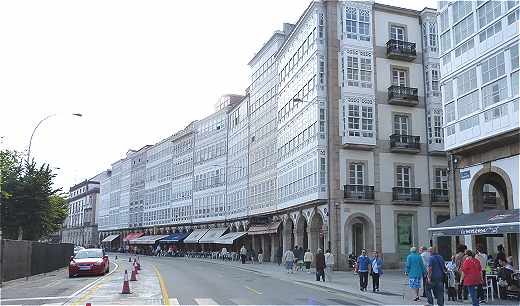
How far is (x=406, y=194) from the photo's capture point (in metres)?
38.5

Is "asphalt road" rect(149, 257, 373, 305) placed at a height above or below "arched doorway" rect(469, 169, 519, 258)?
below

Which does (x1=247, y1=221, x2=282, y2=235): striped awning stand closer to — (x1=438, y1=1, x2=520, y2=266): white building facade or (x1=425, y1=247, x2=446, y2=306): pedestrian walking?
(x1=438, y1=1, x2=520, y2=266): white building facade

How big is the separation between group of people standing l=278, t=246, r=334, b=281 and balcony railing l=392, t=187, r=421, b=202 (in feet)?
24.1

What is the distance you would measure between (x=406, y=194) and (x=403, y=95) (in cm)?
710

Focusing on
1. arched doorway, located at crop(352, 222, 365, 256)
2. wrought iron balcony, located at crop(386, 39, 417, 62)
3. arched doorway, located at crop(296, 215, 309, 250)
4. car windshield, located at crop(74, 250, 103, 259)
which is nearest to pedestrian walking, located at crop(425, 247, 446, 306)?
car windshield, located at crop(74, 250, 103, 259)

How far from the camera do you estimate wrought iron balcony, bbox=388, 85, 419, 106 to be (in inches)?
1522

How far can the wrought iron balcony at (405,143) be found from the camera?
126ft

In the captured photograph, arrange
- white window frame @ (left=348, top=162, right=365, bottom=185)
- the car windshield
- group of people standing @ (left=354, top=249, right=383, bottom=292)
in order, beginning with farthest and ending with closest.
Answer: white window frame @ (left=348, top=162, right=365, bottom=185) < the car windshield < group of people standing @ (left=354, top=249, right=383, bottom=292)

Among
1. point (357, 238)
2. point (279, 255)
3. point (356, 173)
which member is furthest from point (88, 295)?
point (279, 255)

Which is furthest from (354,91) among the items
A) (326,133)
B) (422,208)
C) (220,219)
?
(220,219)

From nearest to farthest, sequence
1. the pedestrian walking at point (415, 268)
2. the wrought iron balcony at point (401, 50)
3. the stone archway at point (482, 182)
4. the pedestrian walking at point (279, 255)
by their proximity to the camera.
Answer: the pedestrian walking at point (415, 268) < the stone archway at point (482, 182) < the wrought iron balcony at point (401, 50) < the pedestrian walking at point (279, 255)

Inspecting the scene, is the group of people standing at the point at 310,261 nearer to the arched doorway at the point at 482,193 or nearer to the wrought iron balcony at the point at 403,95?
→ the arched doorway at the point at 482,193

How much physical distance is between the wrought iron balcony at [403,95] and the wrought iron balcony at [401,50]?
2301 millimetres

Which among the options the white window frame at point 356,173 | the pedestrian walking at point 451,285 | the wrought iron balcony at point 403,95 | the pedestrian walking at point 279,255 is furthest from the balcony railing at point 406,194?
the pedestrian walking at point 451,285
